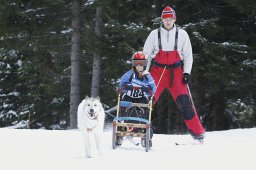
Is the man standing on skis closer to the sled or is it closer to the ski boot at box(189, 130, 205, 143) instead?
the ski boot at box(189, 130, 205, 143)

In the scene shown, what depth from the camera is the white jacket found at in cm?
866

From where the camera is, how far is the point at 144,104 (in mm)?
7820

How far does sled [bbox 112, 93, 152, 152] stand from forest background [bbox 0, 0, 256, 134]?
5398mm

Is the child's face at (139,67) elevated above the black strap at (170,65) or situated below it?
below

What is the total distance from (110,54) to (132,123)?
7510mm

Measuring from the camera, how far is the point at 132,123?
788 centimetres

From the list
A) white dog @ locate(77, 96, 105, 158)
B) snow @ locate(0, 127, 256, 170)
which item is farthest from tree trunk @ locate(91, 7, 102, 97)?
white dog @ locate(77, 96, 105, 158)

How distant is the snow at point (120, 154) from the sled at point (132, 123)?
0.61 ft

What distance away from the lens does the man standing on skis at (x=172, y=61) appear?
28.4 feet

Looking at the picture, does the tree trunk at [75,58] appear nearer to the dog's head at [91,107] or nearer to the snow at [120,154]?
the snow at [120,154]

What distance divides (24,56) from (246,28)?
10.7 m

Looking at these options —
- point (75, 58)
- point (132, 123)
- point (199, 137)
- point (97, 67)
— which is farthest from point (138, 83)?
point (75, 58)

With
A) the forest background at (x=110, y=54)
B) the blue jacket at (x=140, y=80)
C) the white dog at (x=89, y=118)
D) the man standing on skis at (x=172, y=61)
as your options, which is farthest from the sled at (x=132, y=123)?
the forest background at (x=110, y=54)

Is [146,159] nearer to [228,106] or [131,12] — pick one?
[131,12]
